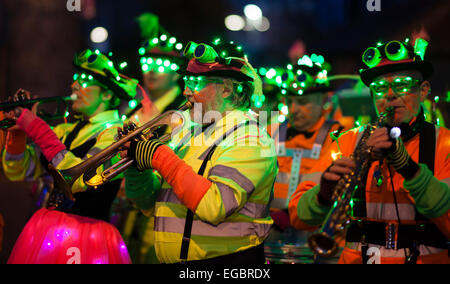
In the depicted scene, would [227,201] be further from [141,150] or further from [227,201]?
[141,150]

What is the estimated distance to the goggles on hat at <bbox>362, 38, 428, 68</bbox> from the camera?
3295 millimetres

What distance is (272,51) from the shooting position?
1293 centimetres

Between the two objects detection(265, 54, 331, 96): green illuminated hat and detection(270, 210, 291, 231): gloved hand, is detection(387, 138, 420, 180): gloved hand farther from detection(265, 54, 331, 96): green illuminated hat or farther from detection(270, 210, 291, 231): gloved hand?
detection(265, 54, 331, 96): green illuminated hat

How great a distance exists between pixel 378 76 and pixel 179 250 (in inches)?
67.1

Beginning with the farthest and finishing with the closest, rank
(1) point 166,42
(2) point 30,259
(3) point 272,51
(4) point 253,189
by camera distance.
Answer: (3) point 272,51
(1) point 166,42
(2) point 30,259
(4) point 253,189

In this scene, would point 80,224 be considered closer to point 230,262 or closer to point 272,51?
point 230,262

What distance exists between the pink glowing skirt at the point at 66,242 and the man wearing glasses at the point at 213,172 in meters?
0.86

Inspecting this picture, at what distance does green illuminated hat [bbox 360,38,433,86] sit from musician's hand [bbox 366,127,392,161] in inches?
25.3

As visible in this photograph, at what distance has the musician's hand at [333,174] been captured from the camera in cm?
283

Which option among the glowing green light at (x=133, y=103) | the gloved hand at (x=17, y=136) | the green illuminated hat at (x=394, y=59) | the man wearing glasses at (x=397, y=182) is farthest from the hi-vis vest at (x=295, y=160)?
the gloved hand at (x=17, y=136)

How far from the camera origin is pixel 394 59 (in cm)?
330

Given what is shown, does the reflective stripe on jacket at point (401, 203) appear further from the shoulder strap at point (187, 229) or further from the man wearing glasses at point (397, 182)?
the shoulder strap at point (187, 229)

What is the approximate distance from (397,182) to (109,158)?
1853 mm
